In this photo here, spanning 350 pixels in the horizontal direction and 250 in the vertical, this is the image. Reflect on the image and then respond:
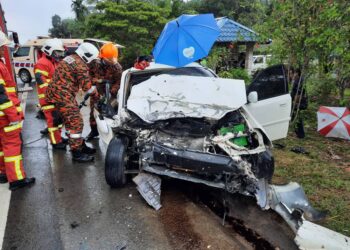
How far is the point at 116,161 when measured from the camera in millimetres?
3730

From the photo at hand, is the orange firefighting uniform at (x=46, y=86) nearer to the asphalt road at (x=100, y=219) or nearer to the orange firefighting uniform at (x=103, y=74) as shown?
the orange firefighting uniform at (x=103, y=74)

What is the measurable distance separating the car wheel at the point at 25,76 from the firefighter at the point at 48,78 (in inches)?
383

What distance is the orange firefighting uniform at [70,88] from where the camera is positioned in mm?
4672

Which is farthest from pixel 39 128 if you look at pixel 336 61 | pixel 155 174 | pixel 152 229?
pixel 336 61

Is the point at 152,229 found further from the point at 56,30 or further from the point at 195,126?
the point at 56,30

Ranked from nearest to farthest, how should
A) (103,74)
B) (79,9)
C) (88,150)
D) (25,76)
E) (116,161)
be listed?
1. (116,161)
2. (88,150)
3. (103,74)
4. (25,76)
5. (79,9)

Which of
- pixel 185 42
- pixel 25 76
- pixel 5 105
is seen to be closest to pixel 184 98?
pixel 185 42

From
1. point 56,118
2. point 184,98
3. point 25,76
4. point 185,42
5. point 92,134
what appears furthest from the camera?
point 25,76

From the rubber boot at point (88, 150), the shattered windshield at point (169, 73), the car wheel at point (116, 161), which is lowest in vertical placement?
the rubber boot at point (88, 150)

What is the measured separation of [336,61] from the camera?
600 cm

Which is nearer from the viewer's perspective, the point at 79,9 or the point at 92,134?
the point at 92,134

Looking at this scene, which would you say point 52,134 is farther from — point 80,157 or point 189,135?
point 189,135

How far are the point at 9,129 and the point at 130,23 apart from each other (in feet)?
42.6

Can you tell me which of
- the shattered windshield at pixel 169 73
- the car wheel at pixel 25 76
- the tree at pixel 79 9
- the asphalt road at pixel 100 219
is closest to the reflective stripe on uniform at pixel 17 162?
the asphalt road at pixel 100 219
